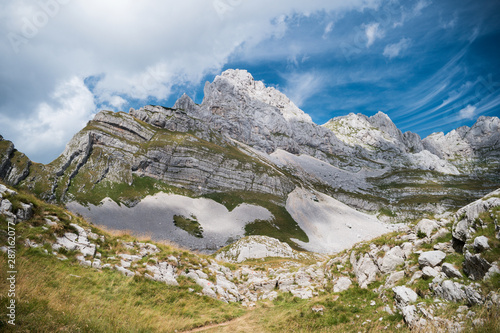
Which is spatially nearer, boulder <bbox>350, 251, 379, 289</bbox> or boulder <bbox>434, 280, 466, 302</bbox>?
boulder <bbox>434, 280, 466, 302</bbox>

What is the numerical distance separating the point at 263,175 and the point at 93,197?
88.2 meters

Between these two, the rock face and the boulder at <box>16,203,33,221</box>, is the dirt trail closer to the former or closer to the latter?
the boulder at <box>16,203,33,221</box>

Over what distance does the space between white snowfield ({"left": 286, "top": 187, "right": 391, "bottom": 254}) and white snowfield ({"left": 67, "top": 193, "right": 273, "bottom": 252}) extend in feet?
70.4

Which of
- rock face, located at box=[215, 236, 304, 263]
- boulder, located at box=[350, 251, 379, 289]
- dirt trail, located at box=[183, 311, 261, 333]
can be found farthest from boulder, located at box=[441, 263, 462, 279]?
rock face, located at box=[215, 236, 304, 263]

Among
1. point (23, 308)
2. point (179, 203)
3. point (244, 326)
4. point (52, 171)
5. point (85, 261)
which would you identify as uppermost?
point (52, 171)

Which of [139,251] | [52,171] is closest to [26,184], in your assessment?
[52,171]

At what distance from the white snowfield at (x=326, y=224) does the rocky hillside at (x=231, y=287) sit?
229 ft

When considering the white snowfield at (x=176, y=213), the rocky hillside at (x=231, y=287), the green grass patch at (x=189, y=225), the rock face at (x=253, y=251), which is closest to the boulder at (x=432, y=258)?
the rocky hillside at (x=231, y=287)

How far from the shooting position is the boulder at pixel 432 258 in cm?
1023

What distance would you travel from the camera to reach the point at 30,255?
9.63 meters

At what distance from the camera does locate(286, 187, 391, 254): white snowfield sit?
88562 millimetres

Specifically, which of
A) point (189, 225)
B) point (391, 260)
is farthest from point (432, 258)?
point (189, 225)

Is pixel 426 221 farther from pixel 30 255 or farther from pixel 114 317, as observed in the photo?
pixel 30 255

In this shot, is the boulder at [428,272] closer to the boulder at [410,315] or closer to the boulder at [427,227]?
the boulder at [410,315]
